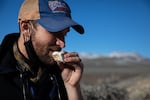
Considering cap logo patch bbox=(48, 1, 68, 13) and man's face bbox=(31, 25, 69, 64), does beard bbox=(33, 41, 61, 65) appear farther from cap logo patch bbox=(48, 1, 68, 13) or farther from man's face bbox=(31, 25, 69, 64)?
cap logo patch bbox=(48, 1, 68, 13)

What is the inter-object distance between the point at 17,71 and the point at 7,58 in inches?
5.9

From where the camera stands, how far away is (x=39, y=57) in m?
4.32

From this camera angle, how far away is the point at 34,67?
435 cm

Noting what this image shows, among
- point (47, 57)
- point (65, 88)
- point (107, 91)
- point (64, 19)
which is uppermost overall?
point (64, 19)

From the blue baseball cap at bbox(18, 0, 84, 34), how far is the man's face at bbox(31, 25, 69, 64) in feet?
0.22

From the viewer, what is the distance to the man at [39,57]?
4184 millimetres

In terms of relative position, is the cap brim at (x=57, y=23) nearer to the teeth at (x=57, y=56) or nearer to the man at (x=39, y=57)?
Result: the man at (x=39, y=57)

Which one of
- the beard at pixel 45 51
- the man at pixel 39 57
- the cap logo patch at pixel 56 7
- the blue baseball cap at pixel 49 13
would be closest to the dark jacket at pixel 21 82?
the man at pixel 39 57

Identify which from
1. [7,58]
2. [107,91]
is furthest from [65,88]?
[107,91]

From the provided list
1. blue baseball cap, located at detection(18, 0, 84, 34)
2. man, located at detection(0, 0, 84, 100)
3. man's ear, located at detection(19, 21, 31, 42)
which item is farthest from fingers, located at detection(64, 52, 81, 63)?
man's ear, located at detection(19, 21, 31, 42)

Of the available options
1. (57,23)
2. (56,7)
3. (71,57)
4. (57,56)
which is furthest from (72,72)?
(56,7)

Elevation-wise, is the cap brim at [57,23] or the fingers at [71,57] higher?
the cap brim at [57,23]

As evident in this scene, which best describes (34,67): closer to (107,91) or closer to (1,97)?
(1,97)

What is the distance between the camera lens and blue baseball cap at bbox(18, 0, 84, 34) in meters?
4.32
